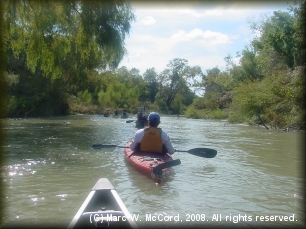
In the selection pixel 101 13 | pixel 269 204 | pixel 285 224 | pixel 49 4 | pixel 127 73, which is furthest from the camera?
pixel 127 73

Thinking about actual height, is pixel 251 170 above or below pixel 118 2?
below

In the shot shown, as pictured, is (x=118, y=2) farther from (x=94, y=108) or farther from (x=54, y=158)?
(x=94, y=108)

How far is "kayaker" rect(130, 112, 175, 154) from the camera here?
693 cm

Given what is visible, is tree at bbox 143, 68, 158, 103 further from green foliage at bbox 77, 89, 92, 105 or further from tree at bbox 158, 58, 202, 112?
green foliage at bbox 77, 89, 92, 105

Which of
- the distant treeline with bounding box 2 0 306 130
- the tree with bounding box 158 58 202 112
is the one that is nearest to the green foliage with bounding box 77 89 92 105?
the distant treeline with bounding box 2 0 306 130

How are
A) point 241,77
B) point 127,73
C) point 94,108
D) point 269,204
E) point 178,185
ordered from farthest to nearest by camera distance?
point 127,73 → point 94,108 → point 241,77 → point 178,185 → point 269,204

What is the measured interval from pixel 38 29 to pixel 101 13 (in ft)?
6.90

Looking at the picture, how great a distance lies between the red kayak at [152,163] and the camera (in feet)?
19.4

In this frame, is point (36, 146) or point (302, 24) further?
point (302, 24)

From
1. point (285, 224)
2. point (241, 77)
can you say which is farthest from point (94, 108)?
point (285, 224)

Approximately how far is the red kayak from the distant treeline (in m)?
5.41

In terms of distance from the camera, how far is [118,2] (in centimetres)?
1163

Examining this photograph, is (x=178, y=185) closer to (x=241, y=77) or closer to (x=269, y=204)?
(x=269, y=204)

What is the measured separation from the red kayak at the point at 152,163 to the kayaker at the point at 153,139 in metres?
0.13
